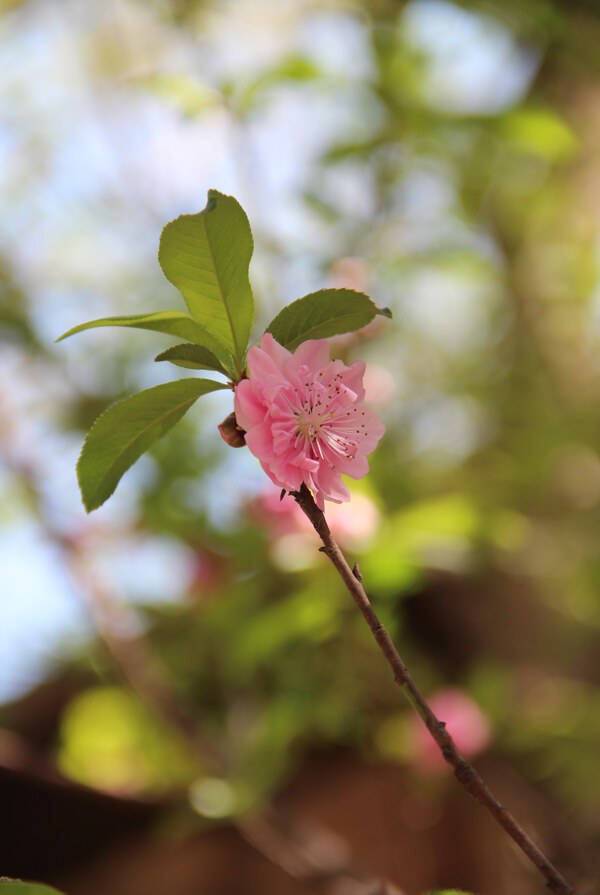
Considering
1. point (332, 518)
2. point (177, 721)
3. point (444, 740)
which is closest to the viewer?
point (444, 740)

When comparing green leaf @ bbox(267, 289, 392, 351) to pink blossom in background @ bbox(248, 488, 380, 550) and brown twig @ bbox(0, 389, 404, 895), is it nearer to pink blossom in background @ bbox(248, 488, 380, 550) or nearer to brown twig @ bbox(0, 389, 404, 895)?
pink blossom in background @ bbox(248, 488, 380, 550)

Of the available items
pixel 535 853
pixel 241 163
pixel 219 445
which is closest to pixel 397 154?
pixel 241 163

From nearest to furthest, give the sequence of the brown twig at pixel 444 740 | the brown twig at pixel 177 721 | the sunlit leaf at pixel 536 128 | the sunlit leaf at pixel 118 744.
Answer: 1. the brown twig at pixel 444 740
2. the brown twig at pixel 177 721
3. the sunlit leaf at pixel 536 128
4. the sunlit leaf at pixel 118 744

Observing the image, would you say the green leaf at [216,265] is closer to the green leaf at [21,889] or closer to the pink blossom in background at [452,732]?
the green leaf at [21,889]

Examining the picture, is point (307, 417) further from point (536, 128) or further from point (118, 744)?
point (118, 744)

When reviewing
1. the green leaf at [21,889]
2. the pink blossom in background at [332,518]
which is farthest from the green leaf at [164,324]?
the pink blossom in background at [332,518]

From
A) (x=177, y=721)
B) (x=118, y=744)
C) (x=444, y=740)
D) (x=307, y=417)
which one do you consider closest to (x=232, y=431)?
(x=307, y=417)
